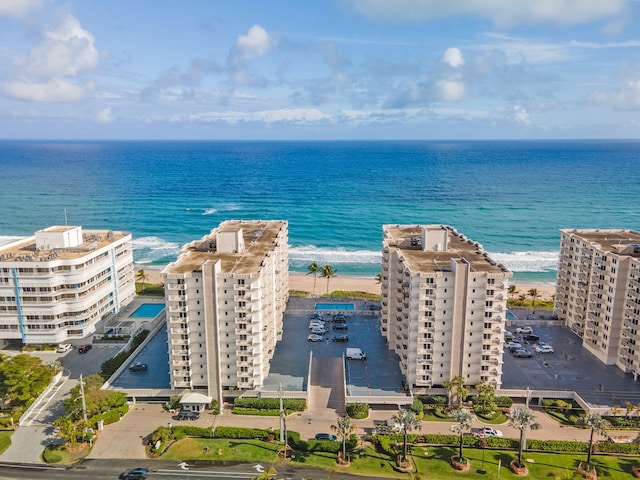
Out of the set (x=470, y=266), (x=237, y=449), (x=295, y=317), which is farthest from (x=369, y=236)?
(x=237, y=449)

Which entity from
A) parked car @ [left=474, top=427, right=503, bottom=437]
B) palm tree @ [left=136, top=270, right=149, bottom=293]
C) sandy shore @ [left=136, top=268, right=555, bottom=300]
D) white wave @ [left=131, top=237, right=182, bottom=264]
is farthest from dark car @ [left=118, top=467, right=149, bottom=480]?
white wave @ [left=131, top=237, right=182, bottom=264]

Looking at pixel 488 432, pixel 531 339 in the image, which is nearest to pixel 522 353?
pixel 531 339

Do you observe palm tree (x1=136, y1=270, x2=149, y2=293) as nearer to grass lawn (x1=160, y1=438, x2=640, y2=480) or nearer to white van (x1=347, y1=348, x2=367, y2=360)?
white van (x1=347, y1=348, x2=367, y2=360)

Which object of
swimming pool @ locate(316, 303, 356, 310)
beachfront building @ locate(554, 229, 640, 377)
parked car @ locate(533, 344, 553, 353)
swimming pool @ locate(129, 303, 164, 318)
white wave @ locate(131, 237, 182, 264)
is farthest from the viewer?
white wave @ locate(131, 237, 182, 264)

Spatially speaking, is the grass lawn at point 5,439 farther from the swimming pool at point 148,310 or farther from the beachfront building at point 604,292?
the beachfront building at point 604,292

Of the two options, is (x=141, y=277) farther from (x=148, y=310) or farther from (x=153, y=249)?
(x=153, y=249)

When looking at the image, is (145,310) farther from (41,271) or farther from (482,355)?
(482,355)
